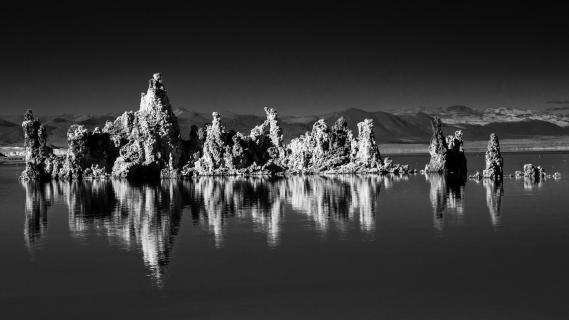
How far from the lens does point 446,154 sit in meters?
122

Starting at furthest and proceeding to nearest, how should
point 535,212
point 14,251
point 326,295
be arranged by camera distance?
point 535,212 < point 14,251 < point 326,295

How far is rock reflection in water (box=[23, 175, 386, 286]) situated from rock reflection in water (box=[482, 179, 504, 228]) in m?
8.83

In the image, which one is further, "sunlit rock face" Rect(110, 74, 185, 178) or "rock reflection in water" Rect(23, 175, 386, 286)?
"sunlit rock face" Rect(110, 74, 185, 178)

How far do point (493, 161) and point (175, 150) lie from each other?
4767 cm

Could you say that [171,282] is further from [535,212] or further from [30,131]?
[30,131]

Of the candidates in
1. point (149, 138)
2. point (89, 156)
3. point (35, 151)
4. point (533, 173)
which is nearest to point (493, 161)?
point (533, 173)

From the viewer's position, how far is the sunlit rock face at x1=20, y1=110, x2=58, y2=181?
117688 millimetres

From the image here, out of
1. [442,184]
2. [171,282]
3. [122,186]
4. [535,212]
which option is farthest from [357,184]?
[171,282]

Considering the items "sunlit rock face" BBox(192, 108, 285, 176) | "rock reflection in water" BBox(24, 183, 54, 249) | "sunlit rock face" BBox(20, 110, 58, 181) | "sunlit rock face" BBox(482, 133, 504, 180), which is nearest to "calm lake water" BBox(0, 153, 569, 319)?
"rock reflection in water" BBox(24, 183, 54, 249)

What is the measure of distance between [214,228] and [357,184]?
1797 inches

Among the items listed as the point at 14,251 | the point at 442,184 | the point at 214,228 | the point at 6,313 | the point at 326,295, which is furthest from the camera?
the point at 442,184

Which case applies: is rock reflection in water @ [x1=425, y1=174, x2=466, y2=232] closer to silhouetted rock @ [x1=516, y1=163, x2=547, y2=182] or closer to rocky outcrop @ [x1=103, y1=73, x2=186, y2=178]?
silhouetted rock @ [x1=516, y1=163, x2=547, y2=182]

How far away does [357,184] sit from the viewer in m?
97.0

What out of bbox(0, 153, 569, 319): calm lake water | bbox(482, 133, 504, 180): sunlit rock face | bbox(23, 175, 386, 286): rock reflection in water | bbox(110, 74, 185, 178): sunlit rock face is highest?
bbox(110, 74, 185, 178): sunlit rock face
